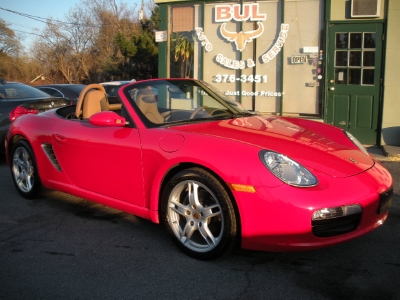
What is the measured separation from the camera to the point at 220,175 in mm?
3201

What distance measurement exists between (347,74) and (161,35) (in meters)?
4.11

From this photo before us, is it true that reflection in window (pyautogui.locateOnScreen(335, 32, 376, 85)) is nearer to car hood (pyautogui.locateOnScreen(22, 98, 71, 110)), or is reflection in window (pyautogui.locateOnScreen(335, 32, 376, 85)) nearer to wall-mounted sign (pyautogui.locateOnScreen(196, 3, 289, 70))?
wall-mounted sign (pyautogui.locateOnScreen(196, 3, 289, 70))

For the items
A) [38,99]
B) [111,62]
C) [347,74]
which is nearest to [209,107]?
[38,99]

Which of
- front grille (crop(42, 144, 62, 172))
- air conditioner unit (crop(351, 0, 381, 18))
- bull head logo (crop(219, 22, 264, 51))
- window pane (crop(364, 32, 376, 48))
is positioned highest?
air conditioner unit (crop(351, 0, 381, 18))

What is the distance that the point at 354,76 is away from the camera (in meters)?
8.85

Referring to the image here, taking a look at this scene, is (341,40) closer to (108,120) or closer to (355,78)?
(355,78)

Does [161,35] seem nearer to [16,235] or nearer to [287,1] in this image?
[287,1]

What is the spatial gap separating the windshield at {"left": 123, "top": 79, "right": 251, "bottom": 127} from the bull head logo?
504 centimetres

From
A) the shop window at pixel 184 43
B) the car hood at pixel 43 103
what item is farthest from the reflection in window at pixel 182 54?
the car hood at pixel 43 103

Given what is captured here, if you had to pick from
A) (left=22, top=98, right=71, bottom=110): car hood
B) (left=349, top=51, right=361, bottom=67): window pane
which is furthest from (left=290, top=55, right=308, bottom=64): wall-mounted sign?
(left=22, top=98, right=71, bottom=110): car hood

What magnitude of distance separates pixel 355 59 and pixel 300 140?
19.2ft

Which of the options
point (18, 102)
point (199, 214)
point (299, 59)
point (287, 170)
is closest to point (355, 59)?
point (299, 59)

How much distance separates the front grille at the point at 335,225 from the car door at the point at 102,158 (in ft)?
4.82

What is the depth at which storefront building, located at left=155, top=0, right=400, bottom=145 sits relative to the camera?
8.59 meters
